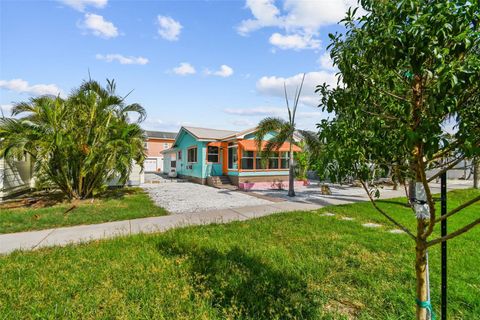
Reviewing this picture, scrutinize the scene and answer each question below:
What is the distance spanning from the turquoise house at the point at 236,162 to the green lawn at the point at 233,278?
10.2m

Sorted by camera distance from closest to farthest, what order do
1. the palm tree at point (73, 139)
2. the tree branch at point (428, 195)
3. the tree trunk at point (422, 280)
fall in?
1. the tree branch at point (428, 195)
2. the tree trunk at point (422, 280)
3. the palm tree at point (73, 139)

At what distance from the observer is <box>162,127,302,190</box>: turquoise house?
613 inches

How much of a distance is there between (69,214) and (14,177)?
6.98 meters

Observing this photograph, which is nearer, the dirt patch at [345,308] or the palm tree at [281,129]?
the dirt patch at [345,308]

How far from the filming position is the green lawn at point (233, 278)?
9.29 ft

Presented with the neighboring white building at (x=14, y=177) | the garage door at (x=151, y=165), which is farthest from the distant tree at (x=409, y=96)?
the garage door at (x=151, y=165)

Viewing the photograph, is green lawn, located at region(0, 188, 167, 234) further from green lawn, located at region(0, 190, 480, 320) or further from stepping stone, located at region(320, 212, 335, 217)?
stepping stone, located at region(320, 212, 335, 217)

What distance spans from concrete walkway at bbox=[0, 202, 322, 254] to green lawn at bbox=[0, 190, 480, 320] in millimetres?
672

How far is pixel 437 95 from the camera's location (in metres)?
1.39

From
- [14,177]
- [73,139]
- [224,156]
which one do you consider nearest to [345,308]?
[73,139]

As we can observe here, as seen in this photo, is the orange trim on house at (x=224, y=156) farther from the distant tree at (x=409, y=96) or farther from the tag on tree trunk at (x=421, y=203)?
the tag on tree trunk at (x=421, y=203)

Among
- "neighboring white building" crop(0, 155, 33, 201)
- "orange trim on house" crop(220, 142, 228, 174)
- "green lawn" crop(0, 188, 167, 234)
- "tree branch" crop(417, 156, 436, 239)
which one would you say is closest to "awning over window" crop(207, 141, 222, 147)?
"orange trim on house" crop(220, 142, 228, 174)

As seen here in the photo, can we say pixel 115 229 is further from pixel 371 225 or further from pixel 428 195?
pixel 371 225

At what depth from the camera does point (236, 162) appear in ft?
53.2
